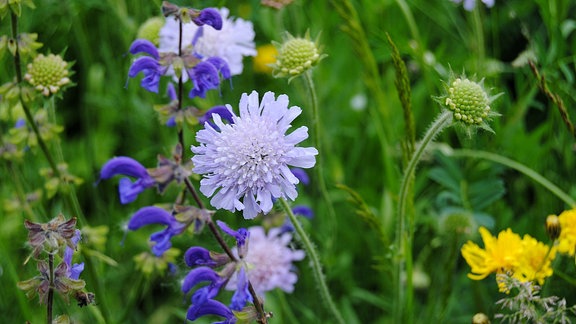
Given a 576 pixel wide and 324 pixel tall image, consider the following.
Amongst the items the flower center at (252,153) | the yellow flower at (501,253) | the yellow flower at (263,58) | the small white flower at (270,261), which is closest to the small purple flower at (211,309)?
the flower center at (252,153)

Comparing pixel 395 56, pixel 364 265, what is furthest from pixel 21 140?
pixel 364 265

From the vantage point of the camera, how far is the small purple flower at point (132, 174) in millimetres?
1491

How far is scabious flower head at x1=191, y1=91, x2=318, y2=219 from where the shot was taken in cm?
127

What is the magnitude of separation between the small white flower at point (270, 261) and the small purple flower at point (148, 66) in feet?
1.76

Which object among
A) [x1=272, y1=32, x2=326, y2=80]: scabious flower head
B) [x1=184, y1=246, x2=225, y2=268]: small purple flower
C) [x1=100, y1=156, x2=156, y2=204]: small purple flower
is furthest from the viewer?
[x1=272, y1=32, x2=326, y2=80]: scabious flower head

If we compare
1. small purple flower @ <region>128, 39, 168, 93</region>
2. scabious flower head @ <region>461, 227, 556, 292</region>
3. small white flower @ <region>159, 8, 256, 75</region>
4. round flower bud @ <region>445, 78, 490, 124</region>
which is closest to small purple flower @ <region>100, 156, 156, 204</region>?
small purple flower @ <region>128, 39, 168, 93</region>

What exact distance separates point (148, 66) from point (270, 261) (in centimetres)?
67

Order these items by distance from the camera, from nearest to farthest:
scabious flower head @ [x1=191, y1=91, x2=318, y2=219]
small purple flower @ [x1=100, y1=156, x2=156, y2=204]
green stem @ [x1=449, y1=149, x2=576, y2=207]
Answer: scabious flower head @ [x1=191, y1=91, x2=318, y2=219] < small purple flower @ [x1=100, y1=156, x2=156, y2=204] < green stem @ [x1=449, y1=149, x2=576, y2=207]

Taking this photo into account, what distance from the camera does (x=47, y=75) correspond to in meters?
1.66

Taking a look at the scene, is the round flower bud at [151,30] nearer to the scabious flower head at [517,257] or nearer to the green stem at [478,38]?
the green stem at [478,38]

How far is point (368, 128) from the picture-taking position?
102 inches

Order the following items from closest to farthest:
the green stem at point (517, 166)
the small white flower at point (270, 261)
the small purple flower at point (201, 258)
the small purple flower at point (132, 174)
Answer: the small purple flower at point (201, 258) < the small purple flower at point (132, 174) < the green stem at point (517, 166) < the small white flower at point (270, 261)

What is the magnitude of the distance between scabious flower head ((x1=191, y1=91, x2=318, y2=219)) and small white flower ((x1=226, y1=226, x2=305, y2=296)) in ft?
1.95

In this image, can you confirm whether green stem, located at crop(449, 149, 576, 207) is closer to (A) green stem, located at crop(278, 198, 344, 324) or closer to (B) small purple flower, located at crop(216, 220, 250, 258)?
(A) green stem, located at crop(278, 198, 344, 324)
